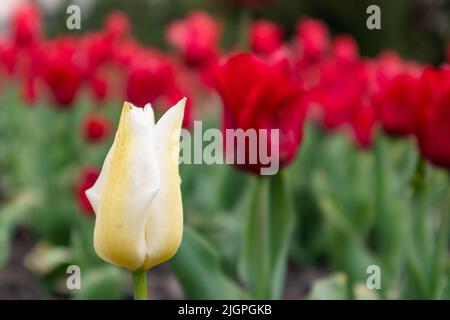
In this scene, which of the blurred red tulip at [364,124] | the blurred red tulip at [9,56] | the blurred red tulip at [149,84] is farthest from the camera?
the blurred red tulip at [9,56]

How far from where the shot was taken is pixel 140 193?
27.4 inches

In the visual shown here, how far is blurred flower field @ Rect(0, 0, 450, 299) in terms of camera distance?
112 centimetres

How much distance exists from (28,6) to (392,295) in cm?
206

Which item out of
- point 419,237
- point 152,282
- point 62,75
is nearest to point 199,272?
point 419,237

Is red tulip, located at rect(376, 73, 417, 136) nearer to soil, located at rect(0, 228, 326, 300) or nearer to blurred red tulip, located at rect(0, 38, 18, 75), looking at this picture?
soil, located at rect(0, 228, 326, 300)

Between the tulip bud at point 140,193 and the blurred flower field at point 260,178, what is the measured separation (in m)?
0.33

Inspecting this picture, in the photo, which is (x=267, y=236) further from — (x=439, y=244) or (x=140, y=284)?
(x=140, y=284)

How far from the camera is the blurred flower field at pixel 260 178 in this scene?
112 centimetres

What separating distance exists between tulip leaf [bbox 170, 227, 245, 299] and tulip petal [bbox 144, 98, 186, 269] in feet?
1.24

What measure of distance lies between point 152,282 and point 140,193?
153 centimetres

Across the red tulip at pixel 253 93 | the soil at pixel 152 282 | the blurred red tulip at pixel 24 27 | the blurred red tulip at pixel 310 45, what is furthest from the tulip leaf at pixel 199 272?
the blurred red tulip at pixel 24 27

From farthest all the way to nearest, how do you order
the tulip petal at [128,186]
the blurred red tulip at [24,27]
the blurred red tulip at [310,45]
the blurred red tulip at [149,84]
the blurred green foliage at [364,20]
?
the blurred green foliage at [364,20] → the blurred red tulip at [24,27] → the blurred red tulip at [310,45] → the blurred red tulip at [149,84] → the tulip petal at [128,186]

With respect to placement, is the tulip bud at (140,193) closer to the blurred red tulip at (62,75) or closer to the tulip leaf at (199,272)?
the tulip leaf at (199,272)

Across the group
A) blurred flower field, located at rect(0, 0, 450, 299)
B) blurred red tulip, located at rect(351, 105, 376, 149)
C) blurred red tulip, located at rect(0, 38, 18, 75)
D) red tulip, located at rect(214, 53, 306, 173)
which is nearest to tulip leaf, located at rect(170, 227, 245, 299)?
blurred flower field, located at rect(0, 0, 450, 299)
